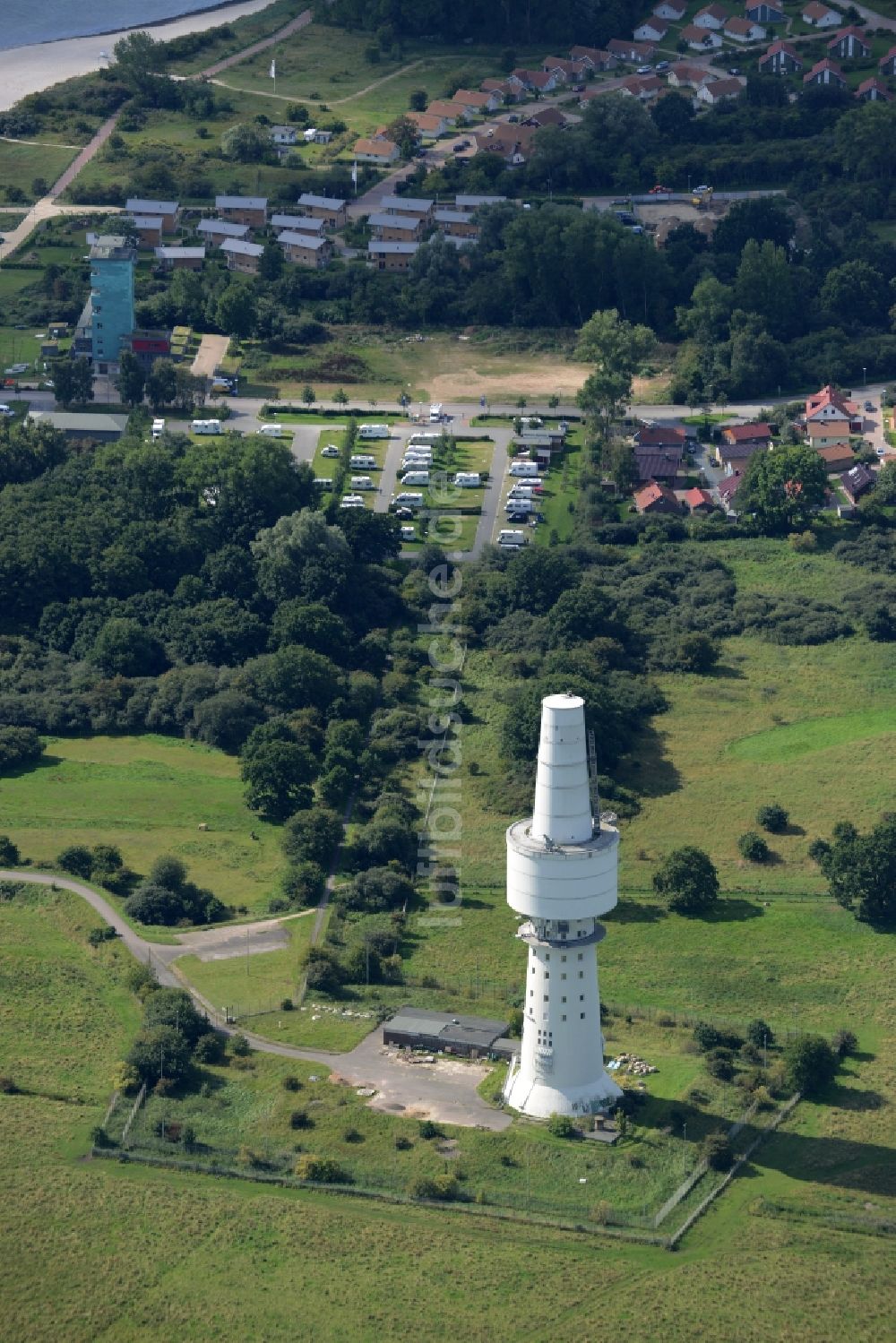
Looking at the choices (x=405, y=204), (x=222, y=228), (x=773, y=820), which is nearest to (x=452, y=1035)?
(x=773, y=820)

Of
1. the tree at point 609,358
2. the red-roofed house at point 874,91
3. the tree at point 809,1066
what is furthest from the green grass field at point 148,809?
the red-roofed house at point 874,91

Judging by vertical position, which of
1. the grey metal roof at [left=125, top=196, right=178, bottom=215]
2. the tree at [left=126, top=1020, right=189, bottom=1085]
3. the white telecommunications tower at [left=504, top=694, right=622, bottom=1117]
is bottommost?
the grey metal roof at [left=125, top=196, right=178, bottom=215]

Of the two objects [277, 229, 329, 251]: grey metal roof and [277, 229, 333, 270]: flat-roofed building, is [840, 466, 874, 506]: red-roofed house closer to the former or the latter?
[277, 229, 333, 270]: flat-roofed building

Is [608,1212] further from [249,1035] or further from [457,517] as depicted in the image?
[457,517]

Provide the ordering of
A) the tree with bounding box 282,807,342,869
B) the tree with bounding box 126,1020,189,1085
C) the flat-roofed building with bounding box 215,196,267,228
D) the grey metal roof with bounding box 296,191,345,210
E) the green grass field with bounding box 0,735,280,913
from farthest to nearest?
the grey metal roof with bounding box 296,191,345,210 → the flat-roofed building with bounding box 215,196,267,228 → the green grass field with bounding box 0,735,280,913 → the tree with bounding box 282,807,342,869 → the tree with bounding box 126,1020,189,1085

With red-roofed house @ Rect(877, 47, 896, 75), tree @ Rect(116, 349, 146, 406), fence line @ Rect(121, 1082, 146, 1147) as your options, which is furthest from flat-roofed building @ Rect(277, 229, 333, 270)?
fence line @ Rect(121, 1082, 146, 1147)

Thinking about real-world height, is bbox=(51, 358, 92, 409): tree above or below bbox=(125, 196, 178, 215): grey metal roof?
above

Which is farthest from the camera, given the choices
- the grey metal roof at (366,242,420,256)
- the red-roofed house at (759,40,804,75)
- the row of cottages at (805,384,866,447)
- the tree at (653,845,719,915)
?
the red-roofed house at (759,40,804,75)
